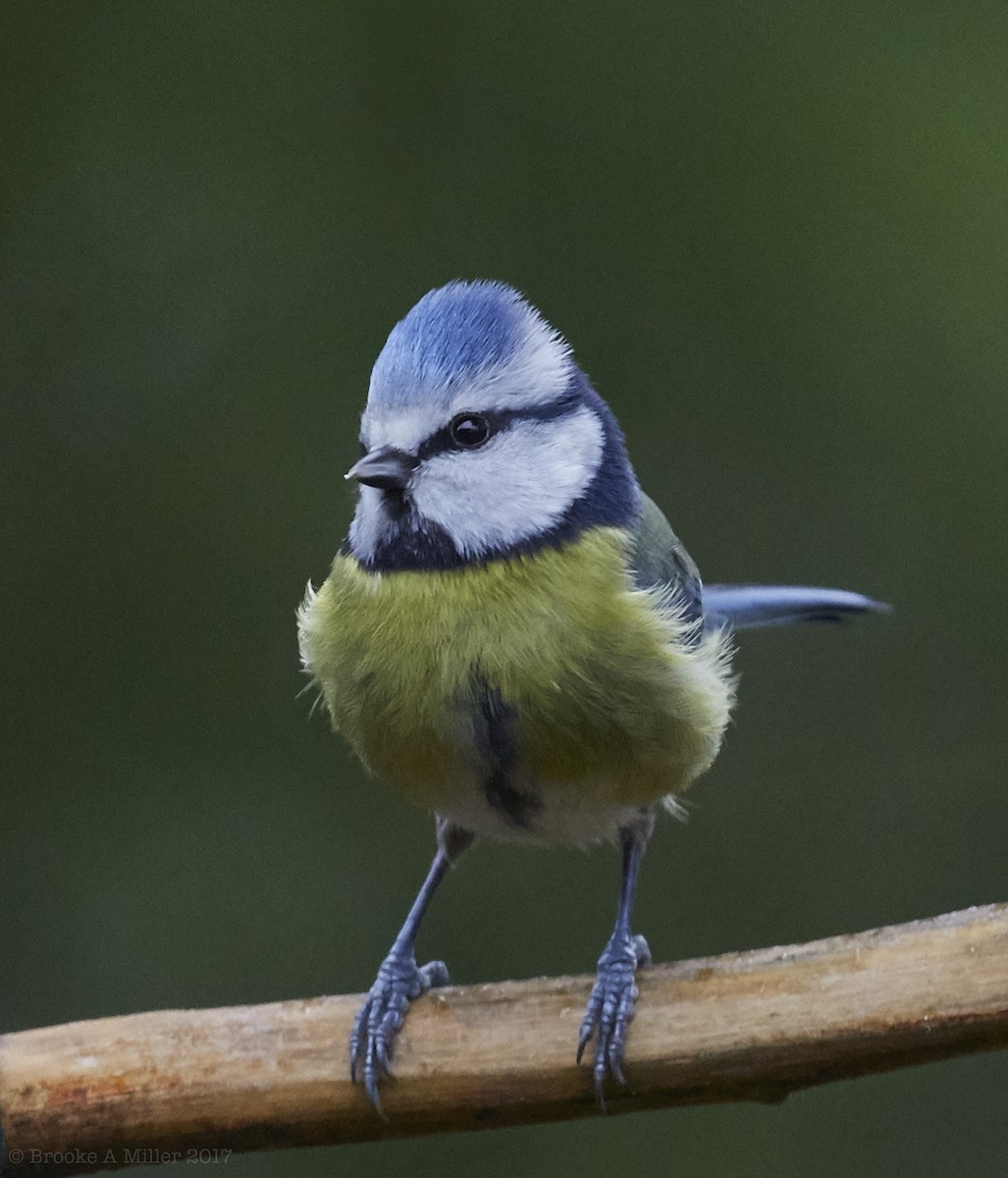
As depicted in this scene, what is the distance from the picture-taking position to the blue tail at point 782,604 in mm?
1387

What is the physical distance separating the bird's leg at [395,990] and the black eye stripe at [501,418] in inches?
16.4

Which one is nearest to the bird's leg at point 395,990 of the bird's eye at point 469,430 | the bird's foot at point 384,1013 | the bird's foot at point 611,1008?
the bird's foot at point 384,1013

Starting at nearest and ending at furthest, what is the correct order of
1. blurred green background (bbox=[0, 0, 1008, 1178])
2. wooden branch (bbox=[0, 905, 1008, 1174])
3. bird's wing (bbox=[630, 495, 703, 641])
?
wooden branch (bbox=[0, 905, 1008, 1174])
bird's wing (bbox=[630, 495, 703, 641])
blurred green background (bbox=[0, 0, 1008, 1178])

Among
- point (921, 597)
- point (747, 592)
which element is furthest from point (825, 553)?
point (747, 592)

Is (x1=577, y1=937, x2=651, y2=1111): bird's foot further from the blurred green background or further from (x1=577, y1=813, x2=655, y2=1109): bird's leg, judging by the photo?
the blurred green background

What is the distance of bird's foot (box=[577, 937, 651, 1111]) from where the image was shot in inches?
39.4

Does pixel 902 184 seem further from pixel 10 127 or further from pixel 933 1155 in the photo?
pixel 933 1155

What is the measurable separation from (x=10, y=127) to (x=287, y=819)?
907 mm

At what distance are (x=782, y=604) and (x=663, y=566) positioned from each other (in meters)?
0.26

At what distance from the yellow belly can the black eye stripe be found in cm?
10

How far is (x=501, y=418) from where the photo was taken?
1.05 metres

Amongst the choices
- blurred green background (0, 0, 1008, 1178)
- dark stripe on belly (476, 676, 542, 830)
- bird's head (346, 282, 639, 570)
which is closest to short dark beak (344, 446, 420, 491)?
bird's head (346, 282, 639, 570)

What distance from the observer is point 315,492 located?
5.78 feet

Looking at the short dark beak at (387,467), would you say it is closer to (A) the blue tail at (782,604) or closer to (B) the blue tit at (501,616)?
(B) the blue tit at (501,616)
